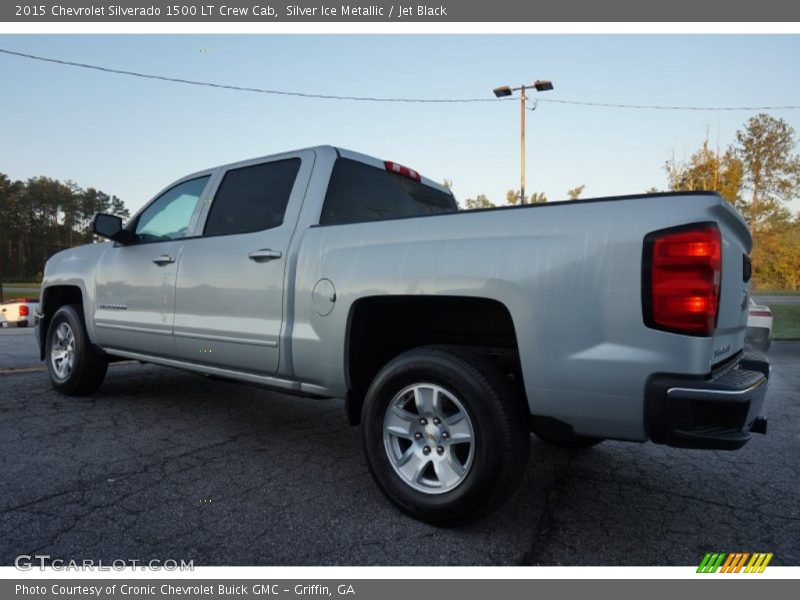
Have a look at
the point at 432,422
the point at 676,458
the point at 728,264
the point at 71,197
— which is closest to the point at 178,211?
the point at 432,422

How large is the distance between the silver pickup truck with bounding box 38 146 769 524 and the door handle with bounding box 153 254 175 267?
31 millimetres

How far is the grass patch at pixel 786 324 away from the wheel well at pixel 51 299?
1437cm

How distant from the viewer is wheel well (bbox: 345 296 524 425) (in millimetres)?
2896

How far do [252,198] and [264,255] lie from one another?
0.65 metres

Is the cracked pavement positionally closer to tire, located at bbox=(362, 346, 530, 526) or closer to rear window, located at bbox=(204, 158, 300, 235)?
tire, located at bbox=(362, 346, 530, 526)

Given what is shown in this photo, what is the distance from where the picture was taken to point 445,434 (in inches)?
98.4

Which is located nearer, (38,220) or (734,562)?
(734,562)

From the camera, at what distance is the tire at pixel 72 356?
15.8 feet

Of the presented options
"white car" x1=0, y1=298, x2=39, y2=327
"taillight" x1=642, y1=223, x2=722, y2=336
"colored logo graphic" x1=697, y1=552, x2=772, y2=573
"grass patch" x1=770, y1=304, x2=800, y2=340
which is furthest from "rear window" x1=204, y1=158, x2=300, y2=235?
"white car" x1=0, y1=298, x2=39, y2=327

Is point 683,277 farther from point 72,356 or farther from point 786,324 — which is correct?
point 786,324

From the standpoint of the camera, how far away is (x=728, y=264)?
2.32 m

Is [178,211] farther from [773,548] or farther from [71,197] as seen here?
[71,197]

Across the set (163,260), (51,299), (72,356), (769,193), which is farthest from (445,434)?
(769,193)

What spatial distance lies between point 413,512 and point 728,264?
1.79 meters
